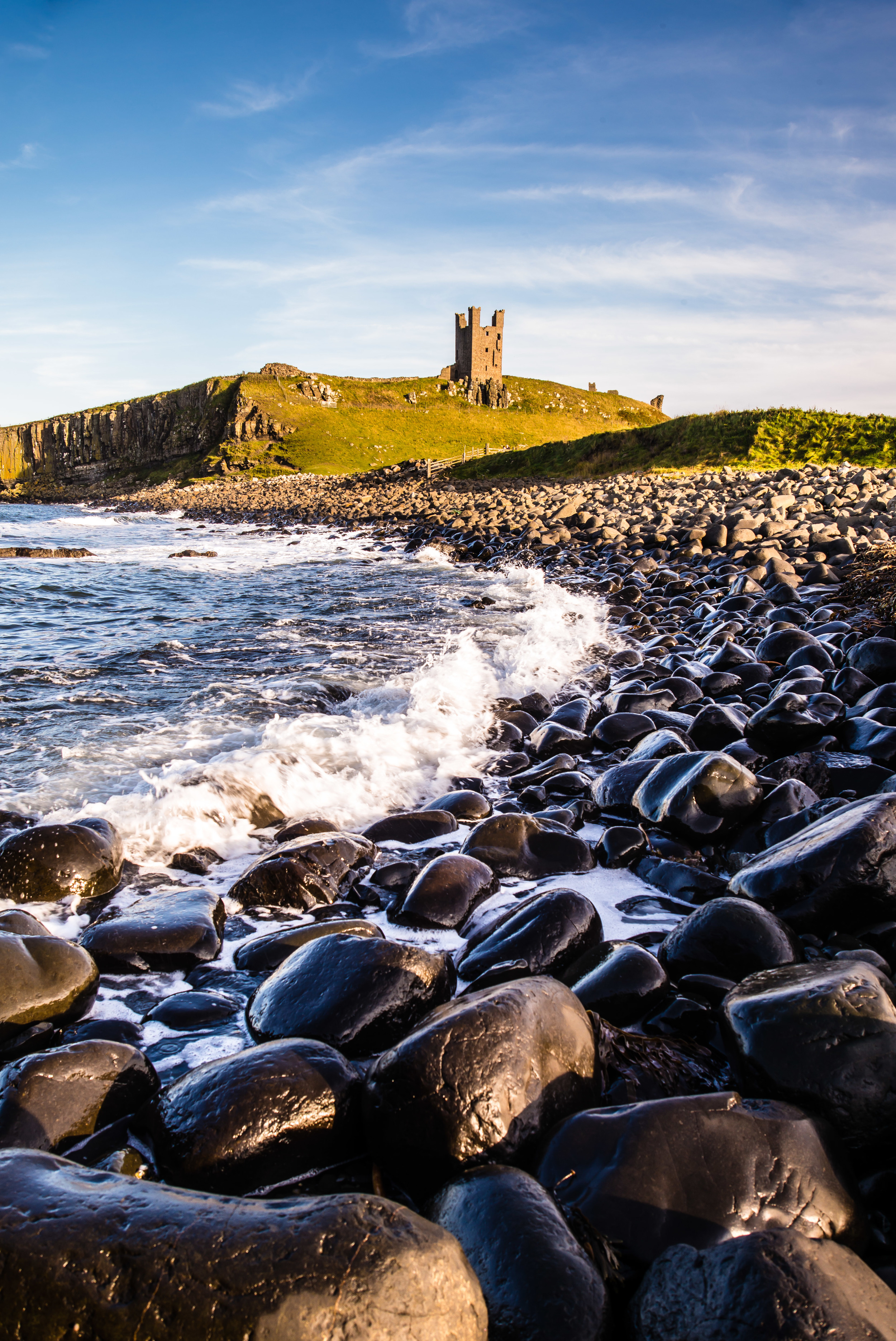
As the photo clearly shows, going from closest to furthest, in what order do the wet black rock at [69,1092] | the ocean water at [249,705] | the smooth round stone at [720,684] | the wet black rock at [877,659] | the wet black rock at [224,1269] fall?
the wet black rock at [224,1269] < the wet black rock at [69,1092] < the ocean water at [249,705] < the wet black rock at [877,659] < the smooth round stone at [720,684]

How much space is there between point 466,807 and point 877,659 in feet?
10.7

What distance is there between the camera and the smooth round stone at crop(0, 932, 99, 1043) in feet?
7.73

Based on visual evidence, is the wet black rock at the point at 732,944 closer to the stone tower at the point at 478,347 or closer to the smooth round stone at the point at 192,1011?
the smooth round stone at the point at 192,1011

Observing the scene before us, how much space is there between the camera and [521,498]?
81.5ft

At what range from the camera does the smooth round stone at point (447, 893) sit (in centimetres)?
317

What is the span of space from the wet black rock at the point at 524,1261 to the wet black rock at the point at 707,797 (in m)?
2.35

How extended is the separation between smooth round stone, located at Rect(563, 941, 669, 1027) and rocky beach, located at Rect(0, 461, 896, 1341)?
0.04ft

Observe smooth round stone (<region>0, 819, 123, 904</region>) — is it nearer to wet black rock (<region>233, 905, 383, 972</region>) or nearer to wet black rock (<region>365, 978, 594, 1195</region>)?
wet black rock (<region>233, 905, 383, 972</region>)

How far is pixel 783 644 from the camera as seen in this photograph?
6.37m

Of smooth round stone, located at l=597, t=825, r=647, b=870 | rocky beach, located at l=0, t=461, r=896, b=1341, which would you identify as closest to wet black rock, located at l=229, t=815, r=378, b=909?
rocky beach, located at l=0, t=461, r=896, b=1341

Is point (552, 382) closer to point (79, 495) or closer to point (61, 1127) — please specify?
point (79, 495)

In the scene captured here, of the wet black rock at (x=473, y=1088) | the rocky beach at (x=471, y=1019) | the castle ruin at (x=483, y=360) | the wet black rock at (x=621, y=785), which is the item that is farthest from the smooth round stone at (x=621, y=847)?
the castle ruin at (x=483, y=360)

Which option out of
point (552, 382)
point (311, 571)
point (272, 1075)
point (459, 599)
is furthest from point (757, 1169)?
point (552, 382)

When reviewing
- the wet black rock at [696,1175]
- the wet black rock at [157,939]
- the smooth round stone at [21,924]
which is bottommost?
the wet black rock at [157,939]
